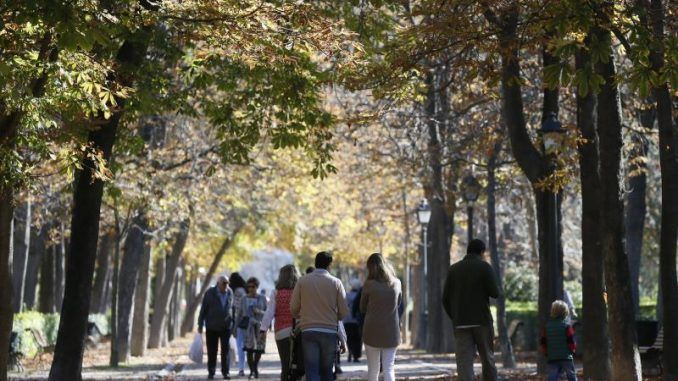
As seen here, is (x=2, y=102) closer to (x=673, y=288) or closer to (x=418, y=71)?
(x=418, y=71)

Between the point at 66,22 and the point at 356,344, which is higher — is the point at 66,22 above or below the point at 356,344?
above

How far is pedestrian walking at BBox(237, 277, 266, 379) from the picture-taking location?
68.7 feet

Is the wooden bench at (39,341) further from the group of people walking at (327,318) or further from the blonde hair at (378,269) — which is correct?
the blonde hair at (378,269)

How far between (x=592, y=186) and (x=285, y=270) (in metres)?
4.33

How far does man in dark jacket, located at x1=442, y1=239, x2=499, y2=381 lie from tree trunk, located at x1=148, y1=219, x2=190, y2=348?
77.8ft

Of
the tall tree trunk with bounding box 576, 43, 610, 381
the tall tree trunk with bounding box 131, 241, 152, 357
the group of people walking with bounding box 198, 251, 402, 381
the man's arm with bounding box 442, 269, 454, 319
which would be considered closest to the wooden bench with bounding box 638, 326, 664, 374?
the tall tree trunk with bounding box 576, 43, 610, 381

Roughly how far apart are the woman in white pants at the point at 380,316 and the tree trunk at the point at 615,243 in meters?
2.92

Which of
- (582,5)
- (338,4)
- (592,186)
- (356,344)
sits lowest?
(356,344)

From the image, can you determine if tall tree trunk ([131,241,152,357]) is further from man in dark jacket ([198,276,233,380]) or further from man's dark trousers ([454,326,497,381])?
man's dark trousers ([454,326,497,381])

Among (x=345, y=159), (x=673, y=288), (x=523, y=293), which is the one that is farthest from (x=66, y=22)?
(x=523, y=293)

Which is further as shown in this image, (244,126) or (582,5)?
(244,126)

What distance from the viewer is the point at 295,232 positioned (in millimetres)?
47938

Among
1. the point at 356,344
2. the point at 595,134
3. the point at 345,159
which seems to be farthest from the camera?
the point at 345,159

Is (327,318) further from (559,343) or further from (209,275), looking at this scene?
(209,275)
